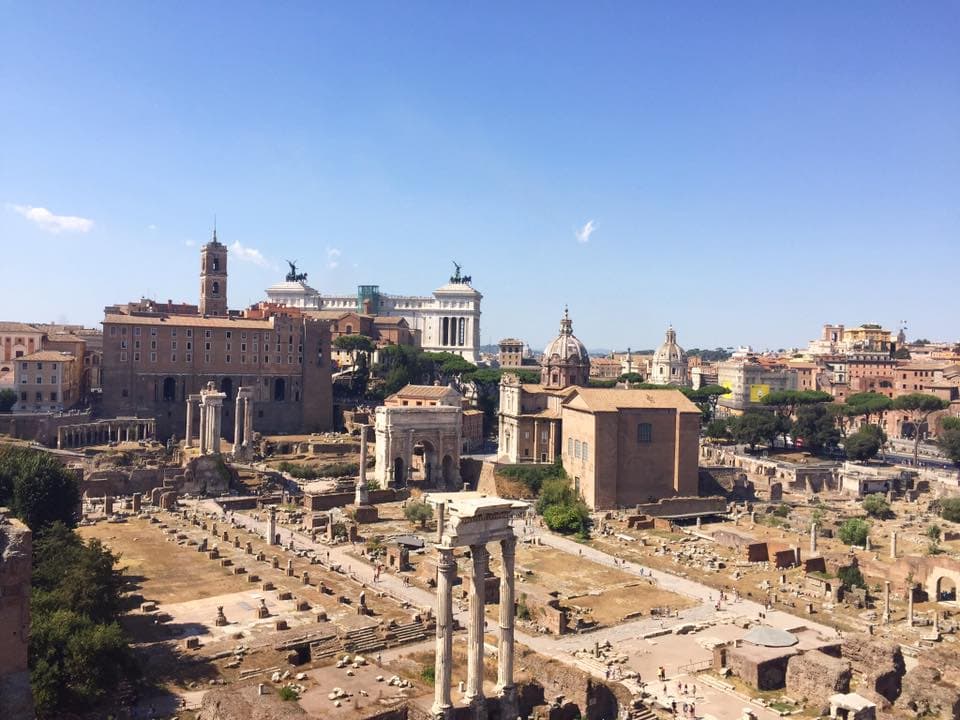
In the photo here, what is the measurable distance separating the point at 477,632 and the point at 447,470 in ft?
132

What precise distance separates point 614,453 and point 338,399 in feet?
118

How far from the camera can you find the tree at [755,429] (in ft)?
245

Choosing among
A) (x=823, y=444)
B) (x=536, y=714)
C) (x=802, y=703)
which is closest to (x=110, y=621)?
(x=536, y=714)

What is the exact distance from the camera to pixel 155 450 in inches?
2442

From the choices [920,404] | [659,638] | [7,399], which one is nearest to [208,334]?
[7,399]

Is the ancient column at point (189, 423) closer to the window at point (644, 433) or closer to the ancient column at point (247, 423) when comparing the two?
the ancient column at point (247, 423)

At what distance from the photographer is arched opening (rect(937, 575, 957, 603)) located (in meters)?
36.8

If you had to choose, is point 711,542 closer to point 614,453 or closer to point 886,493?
point 614,453

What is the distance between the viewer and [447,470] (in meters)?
60.8

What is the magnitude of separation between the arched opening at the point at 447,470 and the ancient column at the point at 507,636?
38.8m

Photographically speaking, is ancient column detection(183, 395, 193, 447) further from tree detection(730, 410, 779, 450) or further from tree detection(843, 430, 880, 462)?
tree detection(843, 430, 880, 462)

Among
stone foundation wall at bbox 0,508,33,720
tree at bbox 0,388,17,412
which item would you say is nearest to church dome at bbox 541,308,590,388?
tree at bbox 0,388,17,412

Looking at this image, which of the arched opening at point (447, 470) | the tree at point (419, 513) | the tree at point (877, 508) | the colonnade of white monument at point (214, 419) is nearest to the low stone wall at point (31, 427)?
the colonnade of white monument at point (214, 419)

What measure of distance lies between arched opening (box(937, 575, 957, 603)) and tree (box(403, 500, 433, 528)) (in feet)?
88.6
